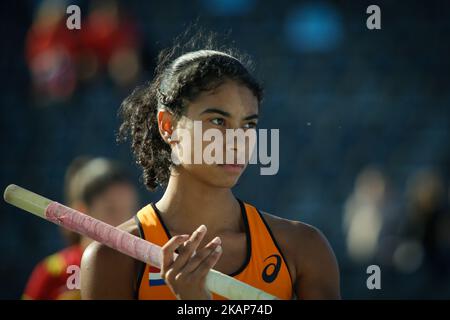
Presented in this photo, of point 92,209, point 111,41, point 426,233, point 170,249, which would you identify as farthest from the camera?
point 111,41

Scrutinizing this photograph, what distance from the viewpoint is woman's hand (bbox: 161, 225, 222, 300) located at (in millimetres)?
2240

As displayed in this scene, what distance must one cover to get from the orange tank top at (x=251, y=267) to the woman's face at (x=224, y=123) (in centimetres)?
18

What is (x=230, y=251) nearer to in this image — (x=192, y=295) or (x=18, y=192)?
(x=192, y=295)

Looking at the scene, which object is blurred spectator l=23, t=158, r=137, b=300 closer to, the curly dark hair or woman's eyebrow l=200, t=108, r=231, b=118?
the curly dark hair

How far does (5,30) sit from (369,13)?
121 inches

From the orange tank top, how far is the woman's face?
183 millimetres

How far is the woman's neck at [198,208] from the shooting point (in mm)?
2703

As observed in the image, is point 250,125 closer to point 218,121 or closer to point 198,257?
point 218,121

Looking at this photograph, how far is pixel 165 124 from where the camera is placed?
2826mm

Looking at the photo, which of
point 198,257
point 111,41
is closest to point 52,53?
point 111,41

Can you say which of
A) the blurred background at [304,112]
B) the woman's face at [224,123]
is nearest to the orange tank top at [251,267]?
the woman's face at [224,123]

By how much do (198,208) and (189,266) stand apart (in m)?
0.49

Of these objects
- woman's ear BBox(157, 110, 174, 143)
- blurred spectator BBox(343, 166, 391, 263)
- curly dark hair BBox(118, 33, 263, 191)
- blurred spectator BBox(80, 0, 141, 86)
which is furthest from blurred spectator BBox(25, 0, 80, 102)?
woman's ear BBox(157, 110, 174, 143)
